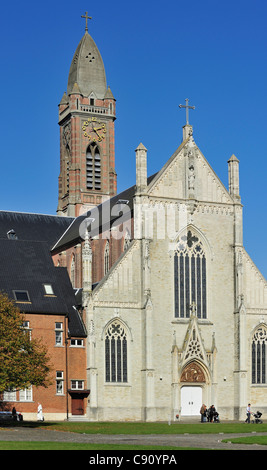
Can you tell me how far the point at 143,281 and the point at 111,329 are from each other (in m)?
4.61

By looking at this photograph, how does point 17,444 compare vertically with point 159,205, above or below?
below

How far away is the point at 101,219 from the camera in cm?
7712

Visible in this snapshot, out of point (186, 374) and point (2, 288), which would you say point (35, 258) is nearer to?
point (2, 288)

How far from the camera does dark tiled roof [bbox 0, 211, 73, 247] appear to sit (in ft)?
282

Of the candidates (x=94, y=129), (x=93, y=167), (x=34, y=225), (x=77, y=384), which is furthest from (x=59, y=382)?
(x=94, y=129)

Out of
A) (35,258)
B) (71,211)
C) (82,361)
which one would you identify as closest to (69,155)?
(71,211)

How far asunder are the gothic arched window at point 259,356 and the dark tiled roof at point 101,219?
49.0 feet

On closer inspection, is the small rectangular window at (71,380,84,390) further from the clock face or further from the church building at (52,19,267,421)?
the clock face

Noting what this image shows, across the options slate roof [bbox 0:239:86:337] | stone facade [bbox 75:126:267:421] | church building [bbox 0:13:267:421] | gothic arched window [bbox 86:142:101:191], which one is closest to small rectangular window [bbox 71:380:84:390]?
church building [bbox 0:13:267:421]

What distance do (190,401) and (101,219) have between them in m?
19.4

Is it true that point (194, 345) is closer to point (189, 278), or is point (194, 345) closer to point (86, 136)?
point (189, 278)

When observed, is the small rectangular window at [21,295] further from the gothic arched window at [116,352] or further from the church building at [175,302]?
the gothic arched window at [116,352]

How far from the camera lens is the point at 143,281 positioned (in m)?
66.2

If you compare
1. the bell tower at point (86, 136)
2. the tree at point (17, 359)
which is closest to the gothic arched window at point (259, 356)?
the tree at point (17, 359)
